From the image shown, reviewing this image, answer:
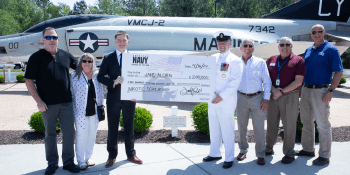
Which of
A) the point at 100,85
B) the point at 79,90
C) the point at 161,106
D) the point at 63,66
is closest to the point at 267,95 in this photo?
the point at 100,85

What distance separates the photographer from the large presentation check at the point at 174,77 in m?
4.18

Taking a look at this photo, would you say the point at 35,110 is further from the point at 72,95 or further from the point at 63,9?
the point at 63,9

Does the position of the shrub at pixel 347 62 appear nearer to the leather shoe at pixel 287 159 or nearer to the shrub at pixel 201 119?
the shrub at pixel 201 119

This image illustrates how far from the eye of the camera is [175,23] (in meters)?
12.9

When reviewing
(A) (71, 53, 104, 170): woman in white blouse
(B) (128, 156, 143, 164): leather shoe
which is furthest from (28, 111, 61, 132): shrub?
(B) (128, 156, 143, 164): leather shoe

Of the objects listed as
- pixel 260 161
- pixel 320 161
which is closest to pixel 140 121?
pixel 260 161

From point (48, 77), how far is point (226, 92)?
2.85m

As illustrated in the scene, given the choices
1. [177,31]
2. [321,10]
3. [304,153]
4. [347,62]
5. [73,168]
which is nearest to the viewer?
[73,168]

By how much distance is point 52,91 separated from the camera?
12.4 ft

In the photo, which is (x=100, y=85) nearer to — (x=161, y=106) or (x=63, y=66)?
(x=63, y=66)

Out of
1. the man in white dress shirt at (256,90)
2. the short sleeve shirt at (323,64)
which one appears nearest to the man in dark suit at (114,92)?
the man in white dress shirt at (256,90)

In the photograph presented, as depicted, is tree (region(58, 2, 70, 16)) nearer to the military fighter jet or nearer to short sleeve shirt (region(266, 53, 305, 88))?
the military fighter jet

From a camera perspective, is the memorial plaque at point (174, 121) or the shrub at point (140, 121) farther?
the shrub at point (140, 121)

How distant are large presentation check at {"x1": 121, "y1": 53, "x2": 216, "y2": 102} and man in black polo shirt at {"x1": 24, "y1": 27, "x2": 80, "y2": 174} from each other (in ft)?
3.78
